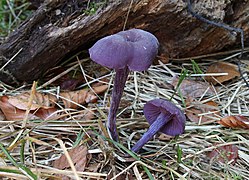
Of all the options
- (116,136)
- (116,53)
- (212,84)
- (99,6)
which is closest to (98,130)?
(116,136)

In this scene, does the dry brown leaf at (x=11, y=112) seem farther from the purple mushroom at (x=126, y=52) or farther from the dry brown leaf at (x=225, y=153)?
the dry brown leaf at (x=225, y=153)

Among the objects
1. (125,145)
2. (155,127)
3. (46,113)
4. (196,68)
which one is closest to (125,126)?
(125,145)

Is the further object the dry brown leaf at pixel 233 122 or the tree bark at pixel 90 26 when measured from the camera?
the tree bark at pixel 90 26

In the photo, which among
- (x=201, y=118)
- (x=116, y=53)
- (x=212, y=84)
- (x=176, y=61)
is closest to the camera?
(x=116, y=53)

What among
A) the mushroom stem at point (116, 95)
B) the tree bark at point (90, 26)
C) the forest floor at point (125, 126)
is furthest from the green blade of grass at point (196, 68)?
the mushroom stem at point (116, 95)

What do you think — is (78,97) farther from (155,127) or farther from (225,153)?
(225,153)

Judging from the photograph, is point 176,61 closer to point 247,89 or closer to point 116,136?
point 247,89
